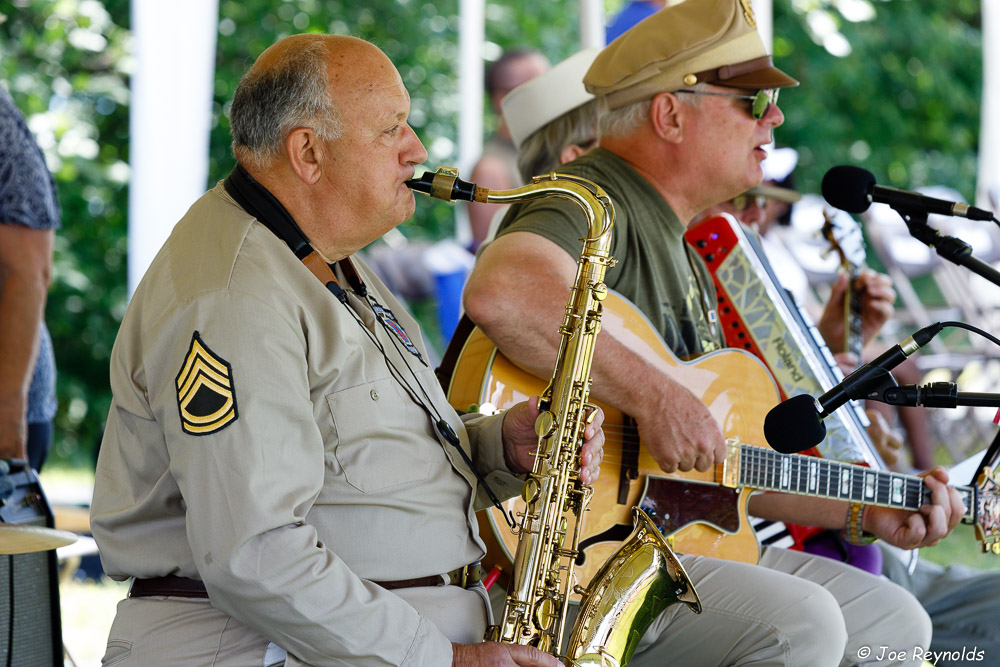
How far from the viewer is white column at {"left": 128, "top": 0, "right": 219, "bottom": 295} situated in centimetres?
452

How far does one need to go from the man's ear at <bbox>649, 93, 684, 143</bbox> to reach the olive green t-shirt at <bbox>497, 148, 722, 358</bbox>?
0.14 m

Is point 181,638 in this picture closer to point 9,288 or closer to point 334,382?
point 334,382

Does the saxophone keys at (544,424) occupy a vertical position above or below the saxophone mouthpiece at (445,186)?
below

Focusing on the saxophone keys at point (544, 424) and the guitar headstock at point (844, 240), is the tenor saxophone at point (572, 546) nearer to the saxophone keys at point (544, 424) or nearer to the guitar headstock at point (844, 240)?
the saxophone keys at point (544, 424)

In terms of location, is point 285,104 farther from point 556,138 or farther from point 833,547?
point 833,547

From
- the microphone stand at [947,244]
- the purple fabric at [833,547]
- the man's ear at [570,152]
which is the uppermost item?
the man's ear at [570,152]

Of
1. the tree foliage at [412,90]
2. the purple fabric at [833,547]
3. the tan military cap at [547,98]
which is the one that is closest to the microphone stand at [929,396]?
the purple fabric at [833,547]

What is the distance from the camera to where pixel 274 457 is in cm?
178

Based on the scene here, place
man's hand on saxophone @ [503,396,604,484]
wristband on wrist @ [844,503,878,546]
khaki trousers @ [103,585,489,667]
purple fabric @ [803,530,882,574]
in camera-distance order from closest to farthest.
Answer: khaki trousers @ [103,585,489,667]
man's hand on saxophone @ [503,396,604,484]
wristband on wrist @ [844,503,878,546]
purple fabric @ [803,530,882,574]

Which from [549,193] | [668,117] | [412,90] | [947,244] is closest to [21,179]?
[549,193]

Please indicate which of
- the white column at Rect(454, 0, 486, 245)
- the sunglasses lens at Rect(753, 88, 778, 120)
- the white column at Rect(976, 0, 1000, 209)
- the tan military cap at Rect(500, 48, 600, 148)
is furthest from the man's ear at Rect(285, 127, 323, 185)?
the white column at Rect(976, 0, 1000, 209)

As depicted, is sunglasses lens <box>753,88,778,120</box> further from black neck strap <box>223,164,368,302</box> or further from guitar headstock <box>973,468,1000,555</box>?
black neck strap <box>223,164,368,302</box>

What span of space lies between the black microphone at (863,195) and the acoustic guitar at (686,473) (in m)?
0.63

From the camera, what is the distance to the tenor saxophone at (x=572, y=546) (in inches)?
87.7
